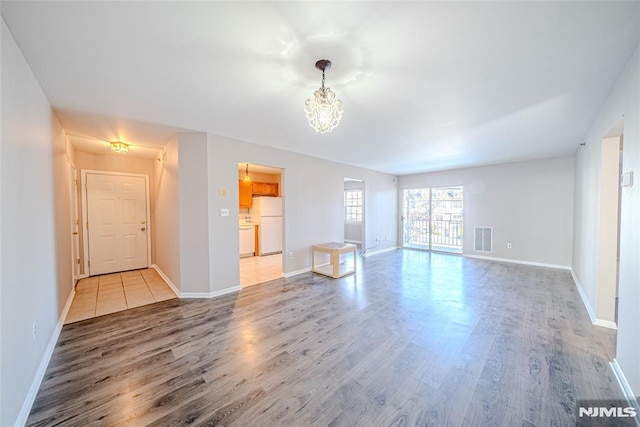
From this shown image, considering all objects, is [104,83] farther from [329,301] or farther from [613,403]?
[613,403]

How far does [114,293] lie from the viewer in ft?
12.3

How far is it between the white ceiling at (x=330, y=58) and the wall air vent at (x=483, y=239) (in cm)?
337

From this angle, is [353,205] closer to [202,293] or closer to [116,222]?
[202,293]

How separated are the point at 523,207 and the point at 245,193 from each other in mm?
6815

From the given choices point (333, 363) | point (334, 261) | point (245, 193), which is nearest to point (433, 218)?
point (334, 261)

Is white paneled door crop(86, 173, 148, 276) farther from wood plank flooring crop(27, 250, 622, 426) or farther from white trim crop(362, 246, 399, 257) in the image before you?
white trim crop(362, 246, 399, 257)

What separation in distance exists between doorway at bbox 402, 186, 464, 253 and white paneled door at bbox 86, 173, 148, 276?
7.11m

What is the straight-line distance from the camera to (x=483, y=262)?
5695 mm

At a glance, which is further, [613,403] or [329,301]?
[329,301]

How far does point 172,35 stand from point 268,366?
2542 mm

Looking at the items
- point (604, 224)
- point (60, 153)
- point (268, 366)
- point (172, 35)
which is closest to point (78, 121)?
point (60, 153)
